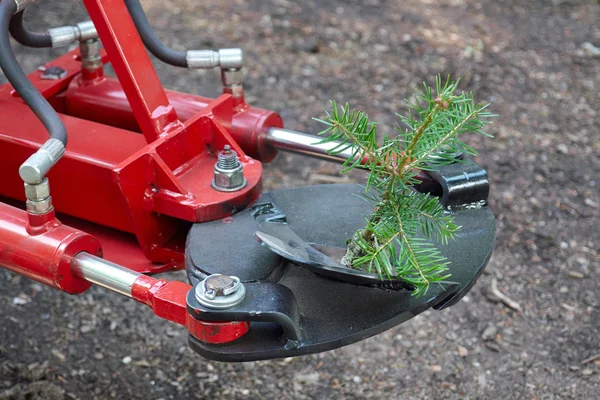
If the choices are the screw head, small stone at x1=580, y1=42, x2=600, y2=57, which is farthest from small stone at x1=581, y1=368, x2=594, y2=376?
small stone at x1=580, y1=42, x2=600, y2=57

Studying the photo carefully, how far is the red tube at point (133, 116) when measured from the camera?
5.55 feet

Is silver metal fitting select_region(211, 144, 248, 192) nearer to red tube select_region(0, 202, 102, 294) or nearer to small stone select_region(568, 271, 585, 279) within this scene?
red tube select_region(0, 202, 102, 294)

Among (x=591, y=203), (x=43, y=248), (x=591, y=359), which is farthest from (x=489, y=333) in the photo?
(x=43, y=248)

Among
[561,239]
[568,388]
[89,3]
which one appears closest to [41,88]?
[89,3]

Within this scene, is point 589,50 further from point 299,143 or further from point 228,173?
point 228,173

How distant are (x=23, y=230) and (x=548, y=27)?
10.8ft

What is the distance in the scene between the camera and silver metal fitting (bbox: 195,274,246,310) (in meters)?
1.12

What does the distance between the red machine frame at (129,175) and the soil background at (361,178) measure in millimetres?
586

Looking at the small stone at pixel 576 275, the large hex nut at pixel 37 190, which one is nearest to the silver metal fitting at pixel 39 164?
the large hex nut at pixel 37 190

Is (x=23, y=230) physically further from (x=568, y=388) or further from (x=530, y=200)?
(x=530, y=200)

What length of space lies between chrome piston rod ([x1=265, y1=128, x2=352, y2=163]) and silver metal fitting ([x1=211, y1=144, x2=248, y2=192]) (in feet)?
0.74

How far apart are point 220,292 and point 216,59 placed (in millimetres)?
747

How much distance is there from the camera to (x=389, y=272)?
3.69ft

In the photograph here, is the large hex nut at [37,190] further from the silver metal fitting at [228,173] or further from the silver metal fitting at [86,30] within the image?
the silver metal fitting at [86,30]
